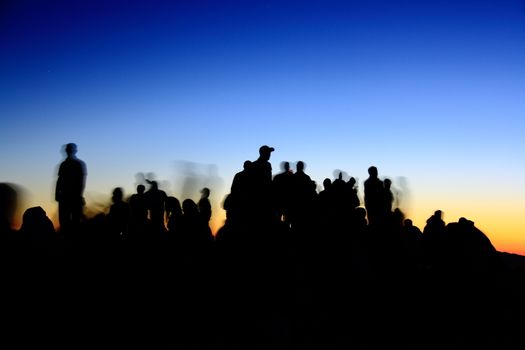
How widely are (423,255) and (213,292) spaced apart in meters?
8.22

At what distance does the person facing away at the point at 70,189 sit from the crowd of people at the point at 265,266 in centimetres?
3

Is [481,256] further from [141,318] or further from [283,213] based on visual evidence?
[141,318]

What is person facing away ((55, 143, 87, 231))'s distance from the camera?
10.2m

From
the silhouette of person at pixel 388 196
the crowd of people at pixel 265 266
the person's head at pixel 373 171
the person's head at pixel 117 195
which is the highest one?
the person's head at pixel 373 171

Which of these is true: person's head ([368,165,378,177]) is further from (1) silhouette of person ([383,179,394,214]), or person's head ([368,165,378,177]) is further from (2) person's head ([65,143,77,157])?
(2) person's head ([65,143,77,157])

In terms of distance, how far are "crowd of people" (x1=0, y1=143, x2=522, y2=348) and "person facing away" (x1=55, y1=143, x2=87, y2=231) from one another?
3 centimetres

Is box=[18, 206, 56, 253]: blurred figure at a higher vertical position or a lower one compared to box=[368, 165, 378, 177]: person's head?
lower

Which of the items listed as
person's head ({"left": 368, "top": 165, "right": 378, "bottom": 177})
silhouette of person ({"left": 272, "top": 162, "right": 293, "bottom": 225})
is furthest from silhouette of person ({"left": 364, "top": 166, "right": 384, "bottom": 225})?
silhouette of person ({"left": 272, "top": 162, "right": 293, "bottom": 225})

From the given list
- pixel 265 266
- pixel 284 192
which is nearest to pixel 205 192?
pixel 284 192

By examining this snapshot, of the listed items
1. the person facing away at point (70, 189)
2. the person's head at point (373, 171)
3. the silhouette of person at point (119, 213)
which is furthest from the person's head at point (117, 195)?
the person's head at point (373, 171)

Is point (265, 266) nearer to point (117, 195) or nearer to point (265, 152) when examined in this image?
point (265, 152)

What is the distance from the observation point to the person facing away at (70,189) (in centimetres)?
1019

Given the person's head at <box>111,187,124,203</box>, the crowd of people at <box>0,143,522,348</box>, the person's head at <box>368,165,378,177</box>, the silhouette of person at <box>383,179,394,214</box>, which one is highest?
the person's head at <box>368,165,378,177</box>

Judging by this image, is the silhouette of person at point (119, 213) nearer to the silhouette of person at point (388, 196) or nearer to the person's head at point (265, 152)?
the person's head at point (265, 152)
